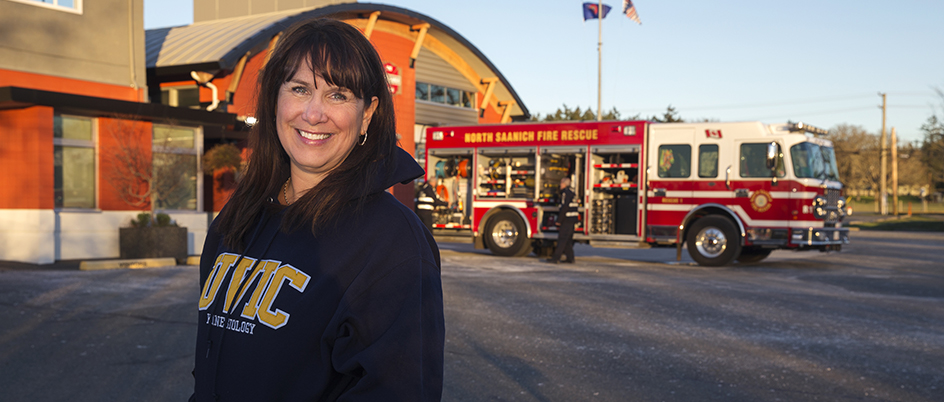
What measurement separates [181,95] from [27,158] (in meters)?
6.81

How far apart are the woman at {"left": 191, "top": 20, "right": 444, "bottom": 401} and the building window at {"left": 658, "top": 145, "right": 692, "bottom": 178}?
14936mm

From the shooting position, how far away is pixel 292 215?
196 centimetres

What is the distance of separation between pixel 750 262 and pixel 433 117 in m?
14.3

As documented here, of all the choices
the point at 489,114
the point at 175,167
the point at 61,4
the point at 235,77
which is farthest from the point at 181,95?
the point at 489,114

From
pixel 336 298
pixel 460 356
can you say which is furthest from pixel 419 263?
pixel 460 356

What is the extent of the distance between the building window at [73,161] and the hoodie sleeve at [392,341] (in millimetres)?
14388

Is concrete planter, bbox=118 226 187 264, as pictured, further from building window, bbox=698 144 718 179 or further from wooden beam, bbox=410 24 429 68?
wooden beam, bbox=410 24 429 68

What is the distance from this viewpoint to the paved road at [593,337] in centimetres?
568

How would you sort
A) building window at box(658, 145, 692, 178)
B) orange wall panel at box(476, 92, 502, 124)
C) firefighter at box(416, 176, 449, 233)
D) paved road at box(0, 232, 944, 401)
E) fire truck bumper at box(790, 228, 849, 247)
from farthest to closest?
orange wall panel at box(476, 92, 502, 124) < firefighter at box(416, 176, 449, 233) < building window at box(658, 145, 692, 178) < fire truck bumper at box(790, 228, 849, 247) < paved road at box(0, 232, 944, 401)

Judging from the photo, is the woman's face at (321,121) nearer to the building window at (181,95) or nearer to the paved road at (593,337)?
the paved road at (593,337)

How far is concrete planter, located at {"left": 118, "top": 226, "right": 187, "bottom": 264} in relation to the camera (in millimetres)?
14516

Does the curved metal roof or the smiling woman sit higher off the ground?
the curved metal roof

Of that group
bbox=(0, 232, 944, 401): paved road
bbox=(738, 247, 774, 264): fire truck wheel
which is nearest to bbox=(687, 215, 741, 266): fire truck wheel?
bbox=(738, 247, 774, 264): fire truck wheel

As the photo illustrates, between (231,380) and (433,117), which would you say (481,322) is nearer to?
(231,380)
